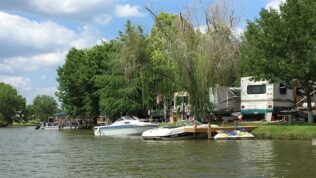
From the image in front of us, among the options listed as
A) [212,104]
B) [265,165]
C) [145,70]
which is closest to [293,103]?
[212,104]

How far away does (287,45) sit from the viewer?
143 ft

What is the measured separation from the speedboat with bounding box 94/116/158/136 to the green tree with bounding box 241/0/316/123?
14.5 meters

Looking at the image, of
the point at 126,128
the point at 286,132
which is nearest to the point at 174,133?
the point at 286,132

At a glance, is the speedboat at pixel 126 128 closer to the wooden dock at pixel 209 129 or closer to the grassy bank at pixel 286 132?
the wooden dock at pixel 209 129

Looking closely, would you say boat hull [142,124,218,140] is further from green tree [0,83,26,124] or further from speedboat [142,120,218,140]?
green tree [0,83,26,124]

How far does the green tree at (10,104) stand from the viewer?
516ft

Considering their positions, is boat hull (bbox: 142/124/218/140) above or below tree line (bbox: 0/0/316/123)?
below

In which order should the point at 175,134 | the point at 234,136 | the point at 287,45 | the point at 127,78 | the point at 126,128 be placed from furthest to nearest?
the point at 127,78
the point at 126,128
the point at 175,134
the point at 287,45
the point at 234,136

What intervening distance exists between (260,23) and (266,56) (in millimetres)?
3196

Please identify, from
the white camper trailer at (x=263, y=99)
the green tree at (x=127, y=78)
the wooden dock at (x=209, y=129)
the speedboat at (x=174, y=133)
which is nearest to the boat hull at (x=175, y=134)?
the speedboat at (x=174, y=133)

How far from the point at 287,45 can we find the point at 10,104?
126 m

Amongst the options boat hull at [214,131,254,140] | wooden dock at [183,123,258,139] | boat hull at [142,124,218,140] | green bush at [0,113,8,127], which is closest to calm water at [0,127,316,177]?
boat hull at [214,131,254,140]

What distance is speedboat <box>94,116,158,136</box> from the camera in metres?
56.2

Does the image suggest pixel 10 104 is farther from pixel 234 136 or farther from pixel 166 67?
pixel 234 136
